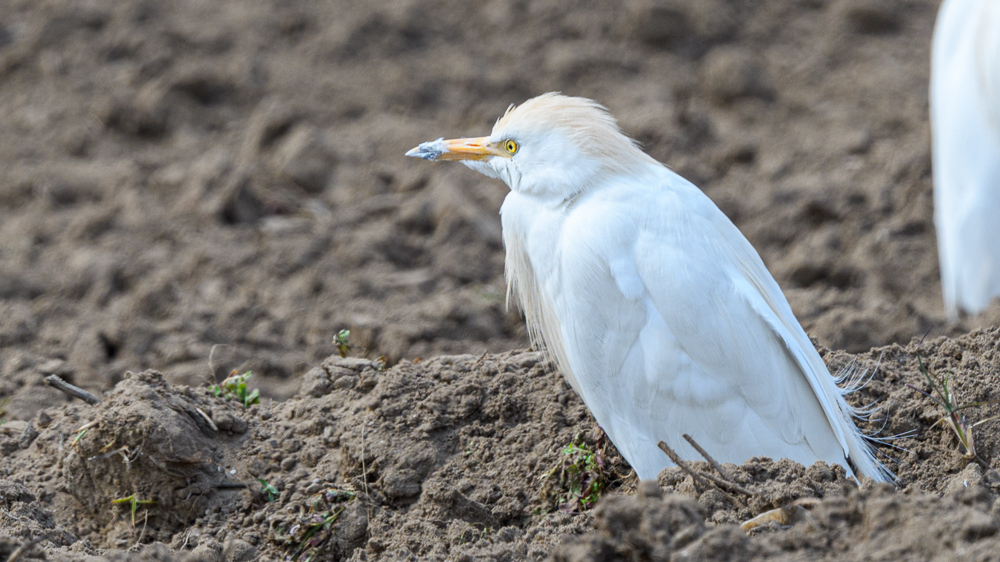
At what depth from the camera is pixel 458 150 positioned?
3375mm

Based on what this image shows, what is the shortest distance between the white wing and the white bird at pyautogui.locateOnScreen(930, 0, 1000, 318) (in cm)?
254

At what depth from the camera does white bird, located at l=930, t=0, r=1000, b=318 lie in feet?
17.2

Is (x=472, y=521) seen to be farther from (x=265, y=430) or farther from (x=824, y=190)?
(x=824, y=190)

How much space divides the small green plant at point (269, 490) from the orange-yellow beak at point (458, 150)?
1.22 m

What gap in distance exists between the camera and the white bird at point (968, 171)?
5.24 metres

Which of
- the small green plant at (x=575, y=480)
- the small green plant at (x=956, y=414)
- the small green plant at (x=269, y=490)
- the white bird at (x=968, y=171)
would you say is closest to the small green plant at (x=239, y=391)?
the small green plant at (x=269, y=490)

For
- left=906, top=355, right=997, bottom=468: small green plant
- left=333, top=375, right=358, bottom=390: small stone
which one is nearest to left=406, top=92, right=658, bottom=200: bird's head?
left=333, top=375, right=358, bottom=390: small stone

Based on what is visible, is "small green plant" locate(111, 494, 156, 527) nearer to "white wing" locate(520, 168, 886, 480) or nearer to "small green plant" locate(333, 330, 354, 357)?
"small green plant" locate(333, 330, 354, 357)

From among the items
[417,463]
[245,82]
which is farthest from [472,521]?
[245,82]

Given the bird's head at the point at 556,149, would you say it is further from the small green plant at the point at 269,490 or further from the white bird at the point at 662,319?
the small green plant at the point at 269,490

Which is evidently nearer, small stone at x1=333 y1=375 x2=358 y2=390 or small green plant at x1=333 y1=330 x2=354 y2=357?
small stone at x1=333 y1=375 x2=358 y2=390

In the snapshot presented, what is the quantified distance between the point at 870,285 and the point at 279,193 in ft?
12.4

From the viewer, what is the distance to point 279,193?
6.48 metres

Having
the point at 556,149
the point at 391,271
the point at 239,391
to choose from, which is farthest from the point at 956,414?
the point at 391,271
